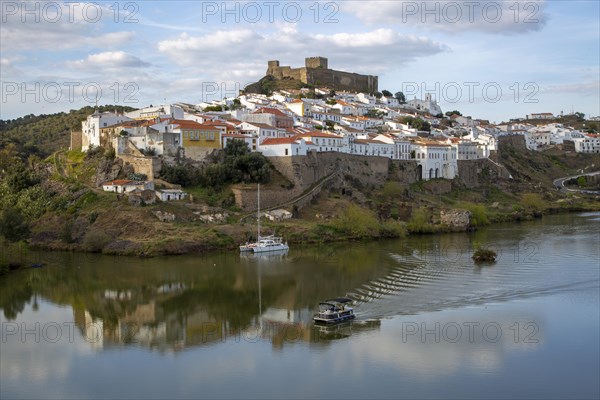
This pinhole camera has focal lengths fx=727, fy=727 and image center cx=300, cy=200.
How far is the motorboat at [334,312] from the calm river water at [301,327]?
0.95 feet

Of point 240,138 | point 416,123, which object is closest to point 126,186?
point 240,138

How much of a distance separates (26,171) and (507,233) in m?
25.5

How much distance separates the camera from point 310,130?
46.7 m

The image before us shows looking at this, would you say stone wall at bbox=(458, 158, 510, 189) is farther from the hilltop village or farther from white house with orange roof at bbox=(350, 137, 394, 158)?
white house with orange roof at bbox=(350, 137, 394, 158)

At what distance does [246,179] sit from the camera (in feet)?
119

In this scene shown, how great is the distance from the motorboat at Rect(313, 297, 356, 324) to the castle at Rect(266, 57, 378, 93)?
54206 mm

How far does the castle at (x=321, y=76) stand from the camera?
240 feet

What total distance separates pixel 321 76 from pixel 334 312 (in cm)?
5686

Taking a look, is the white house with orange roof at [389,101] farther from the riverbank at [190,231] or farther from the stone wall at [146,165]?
the stone wall at [146,165]

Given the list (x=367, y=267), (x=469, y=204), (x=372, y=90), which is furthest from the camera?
(x=372, y=90)

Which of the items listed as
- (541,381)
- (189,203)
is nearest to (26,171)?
(189,203)

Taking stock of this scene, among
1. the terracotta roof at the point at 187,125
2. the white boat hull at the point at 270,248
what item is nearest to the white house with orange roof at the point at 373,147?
the terracotta roof at the point at 187,125

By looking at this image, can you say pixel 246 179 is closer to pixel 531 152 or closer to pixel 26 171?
pixel 26 171

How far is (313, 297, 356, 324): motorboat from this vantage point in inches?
757
